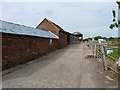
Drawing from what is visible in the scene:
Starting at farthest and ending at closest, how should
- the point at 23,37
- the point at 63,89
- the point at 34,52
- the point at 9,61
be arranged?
the point at 34,52, the point at 23,37, the point at 9,61, the point at 63,89

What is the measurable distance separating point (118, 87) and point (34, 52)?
8409mm

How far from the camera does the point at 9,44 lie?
7266 mm

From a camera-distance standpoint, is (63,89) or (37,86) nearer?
(63,89)

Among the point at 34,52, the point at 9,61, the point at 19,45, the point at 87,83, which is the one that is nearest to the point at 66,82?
the point at 87,83

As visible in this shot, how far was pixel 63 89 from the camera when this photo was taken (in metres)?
3.75

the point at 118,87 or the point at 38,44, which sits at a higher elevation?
the point at 38,44

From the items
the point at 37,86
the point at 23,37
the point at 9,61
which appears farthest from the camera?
the point at 23,37

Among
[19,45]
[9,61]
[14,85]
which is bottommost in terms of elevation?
[14,85]

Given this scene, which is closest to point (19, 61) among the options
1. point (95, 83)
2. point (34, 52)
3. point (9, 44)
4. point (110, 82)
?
point (9, 44)

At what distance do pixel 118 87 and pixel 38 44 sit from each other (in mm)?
9268

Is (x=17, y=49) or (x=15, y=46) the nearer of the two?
(x=15, y=46)

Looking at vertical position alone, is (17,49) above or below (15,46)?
below

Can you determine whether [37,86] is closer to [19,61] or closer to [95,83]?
[95,83]

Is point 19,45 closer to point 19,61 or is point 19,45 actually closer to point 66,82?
point 19,61
